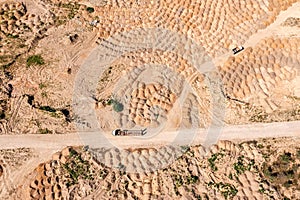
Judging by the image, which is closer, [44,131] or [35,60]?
A: [44,131]

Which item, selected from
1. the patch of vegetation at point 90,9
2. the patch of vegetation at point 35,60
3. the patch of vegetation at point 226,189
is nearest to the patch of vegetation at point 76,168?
the patch of vegetation at point 226,189

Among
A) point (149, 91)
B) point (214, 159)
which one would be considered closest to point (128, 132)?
point (149, 91)

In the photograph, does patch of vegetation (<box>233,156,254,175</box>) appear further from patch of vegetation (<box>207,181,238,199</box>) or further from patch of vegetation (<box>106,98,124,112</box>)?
patch of vegetation (<box>106,98,124,112</box>)

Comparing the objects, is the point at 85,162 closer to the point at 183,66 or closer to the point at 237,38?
the point at 183,66

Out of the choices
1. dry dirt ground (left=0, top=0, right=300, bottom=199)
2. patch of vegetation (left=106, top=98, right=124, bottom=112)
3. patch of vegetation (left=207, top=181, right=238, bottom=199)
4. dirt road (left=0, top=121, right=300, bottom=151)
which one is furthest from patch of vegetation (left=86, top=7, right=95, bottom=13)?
patch of vegetation (left=207, top=181, right=238, bottom=199)

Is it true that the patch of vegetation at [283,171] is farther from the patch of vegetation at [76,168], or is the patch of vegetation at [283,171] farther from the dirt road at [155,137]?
the patch of vegetation at [76,168]

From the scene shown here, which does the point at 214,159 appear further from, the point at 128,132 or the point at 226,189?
the point at 128,132
